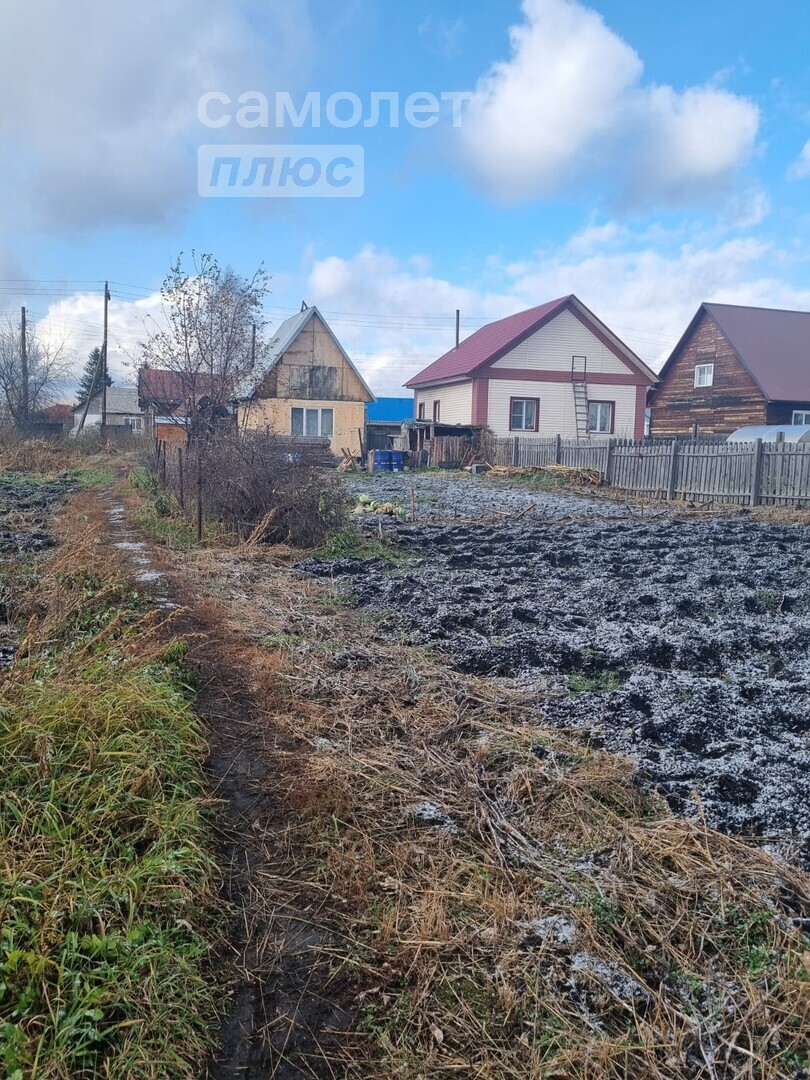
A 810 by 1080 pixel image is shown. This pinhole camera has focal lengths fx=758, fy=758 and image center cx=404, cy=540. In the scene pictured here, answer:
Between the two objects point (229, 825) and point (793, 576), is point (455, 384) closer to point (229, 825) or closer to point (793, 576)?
point (793, 576)

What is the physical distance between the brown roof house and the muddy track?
2704 centimetres

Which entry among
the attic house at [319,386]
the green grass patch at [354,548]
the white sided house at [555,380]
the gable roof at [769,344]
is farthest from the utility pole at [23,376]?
the green grass patch at [354,548]

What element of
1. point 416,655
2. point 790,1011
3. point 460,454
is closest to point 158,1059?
point 790,1011

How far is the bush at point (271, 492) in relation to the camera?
30.5ft

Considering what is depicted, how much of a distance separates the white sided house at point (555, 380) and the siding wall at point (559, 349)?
4 cm

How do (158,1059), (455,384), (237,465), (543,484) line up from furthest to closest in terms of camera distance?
1. (455,384)
2. (543,484)
3. (237,465)
4. (158,1059)

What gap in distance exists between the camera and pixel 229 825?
2881mm

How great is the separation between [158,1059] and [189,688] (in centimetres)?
236

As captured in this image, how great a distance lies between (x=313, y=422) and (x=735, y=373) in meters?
16.2

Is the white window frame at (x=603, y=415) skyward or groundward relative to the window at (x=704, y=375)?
groundward

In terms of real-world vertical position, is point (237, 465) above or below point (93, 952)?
above

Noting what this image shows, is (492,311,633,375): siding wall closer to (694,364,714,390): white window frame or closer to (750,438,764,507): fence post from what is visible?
(694,364,714,390): white window frame

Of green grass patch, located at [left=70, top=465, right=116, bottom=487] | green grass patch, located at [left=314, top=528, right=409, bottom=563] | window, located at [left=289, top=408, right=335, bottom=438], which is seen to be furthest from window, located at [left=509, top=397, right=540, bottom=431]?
green grass patch, located at [left=314, top=528, right=409, bottom=563]

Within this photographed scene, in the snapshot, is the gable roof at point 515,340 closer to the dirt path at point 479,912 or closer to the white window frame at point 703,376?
the white window frame at point 703,376
